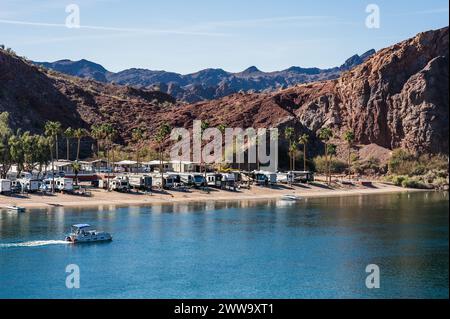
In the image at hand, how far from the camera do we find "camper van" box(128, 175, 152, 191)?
123375 millimetres

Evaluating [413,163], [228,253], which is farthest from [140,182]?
[413,163]

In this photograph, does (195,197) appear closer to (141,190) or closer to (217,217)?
(141,190)

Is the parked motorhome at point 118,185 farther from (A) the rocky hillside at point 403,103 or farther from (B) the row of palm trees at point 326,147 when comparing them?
(A) the rocky hillside at point 403,103

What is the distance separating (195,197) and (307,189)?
2701cm

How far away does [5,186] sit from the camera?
10706cm

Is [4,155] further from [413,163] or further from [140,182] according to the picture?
[413,163]

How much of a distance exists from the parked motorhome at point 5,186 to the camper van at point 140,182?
847 inches

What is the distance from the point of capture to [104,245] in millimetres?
74562

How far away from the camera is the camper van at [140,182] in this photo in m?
123

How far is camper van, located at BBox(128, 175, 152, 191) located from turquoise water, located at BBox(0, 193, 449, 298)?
1688cm

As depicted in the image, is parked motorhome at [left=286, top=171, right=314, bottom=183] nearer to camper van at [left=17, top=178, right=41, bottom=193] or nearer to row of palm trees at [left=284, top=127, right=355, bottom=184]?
row of palm trees at [left=284, top=127, right=355, bottom=184]

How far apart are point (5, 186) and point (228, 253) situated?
47.9 metres

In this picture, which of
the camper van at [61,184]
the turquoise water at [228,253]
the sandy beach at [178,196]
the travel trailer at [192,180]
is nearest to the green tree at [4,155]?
the camper van at [61,184]
